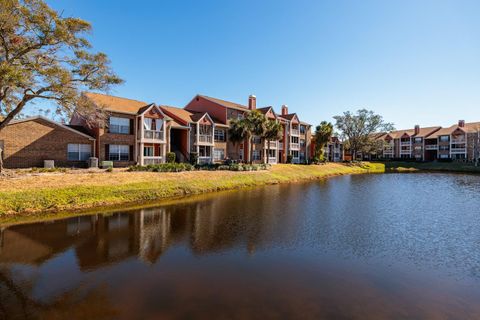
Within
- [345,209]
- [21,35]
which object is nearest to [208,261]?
[345,209]

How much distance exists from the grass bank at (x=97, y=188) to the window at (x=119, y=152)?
6.76 meters

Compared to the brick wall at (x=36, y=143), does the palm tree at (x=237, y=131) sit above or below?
above

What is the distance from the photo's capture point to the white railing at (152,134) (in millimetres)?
32219

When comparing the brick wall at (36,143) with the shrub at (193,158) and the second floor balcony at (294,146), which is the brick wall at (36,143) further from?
the second floor balcony at (294,146)

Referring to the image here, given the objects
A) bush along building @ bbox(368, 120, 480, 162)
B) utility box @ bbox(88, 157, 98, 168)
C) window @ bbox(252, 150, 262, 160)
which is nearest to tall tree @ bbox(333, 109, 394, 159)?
bush along building @ bbox(368, 120, 480, 162)

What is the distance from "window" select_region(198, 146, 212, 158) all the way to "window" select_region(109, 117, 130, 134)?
38.2 ft

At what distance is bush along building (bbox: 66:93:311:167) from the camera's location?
100 feet

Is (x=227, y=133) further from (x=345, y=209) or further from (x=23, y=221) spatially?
(x=23, y=221)

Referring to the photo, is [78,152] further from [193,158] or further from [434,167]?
[434,167]

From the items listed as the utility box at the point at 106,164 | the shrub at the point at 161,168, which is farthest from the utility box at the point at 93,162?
the shrub at the point at 161,168

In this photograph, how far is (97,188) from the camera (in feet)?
65.4

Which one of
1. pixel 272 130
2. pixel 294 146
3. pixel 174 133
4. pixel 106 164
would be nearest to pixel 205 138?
pixel 174 133

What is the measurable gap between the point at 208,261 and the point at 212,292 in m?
2.33

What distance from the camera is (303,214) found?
17.5m
